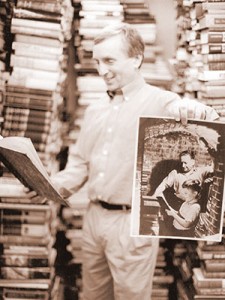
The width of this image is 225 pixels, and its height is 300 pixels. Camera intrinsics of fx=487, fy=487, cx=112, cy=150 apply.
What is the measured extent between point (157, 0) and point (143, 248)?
61.0 inches

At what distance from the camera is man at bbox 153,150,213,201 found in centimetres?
163

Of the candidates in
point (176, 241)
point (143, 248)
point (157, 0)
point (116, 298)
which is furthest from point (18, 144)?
point (157, 0)

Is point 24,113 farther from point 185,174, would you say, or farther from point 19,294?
point 185,174

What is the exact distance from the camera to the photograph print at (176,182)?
5.30 feet

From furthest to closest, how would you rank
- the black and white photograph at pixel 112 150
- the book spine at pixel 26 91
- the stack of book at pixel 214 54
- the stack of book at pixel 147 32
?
the stack of book at pixel 147 32
the book spine at pixel 26 91
the stack of book at pixel 214 54
the black and white photograph at pixel 112 150

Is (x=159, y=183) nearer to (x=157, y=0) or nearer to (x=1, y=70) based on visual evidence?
(x=1, y=70)

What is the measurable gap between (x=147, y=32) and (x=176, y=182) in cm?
118

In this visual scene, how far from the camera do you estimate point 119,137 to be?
73.4 inches

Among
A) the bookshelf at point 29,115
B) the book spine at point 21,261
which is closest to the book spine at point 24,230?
the bookshelf at point 29,115

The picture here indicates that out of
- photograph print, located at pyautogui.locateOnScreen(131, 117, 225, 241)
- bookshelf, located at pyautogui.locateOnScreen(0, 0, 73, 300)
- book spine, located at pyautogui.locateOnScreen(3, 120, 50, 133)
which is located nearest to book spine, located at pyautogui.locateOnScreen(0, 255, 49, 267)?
bookshelf, located at pyautogui.locateOnScreen(0, 0, 73, 300)

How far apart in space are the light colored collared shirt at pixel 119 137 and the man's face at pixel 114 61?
49 mm

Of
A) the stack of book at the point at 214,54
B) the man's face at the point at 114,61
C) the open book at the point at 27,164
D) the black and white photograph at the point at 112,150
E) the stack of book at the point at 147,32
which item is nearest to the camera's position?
the open book at the point at 27,164

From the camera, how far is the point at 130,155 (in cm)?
185

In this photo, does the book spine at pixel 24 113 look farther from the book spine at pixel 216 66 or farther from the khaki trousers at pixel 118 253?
the book spine at pixel 216 66
